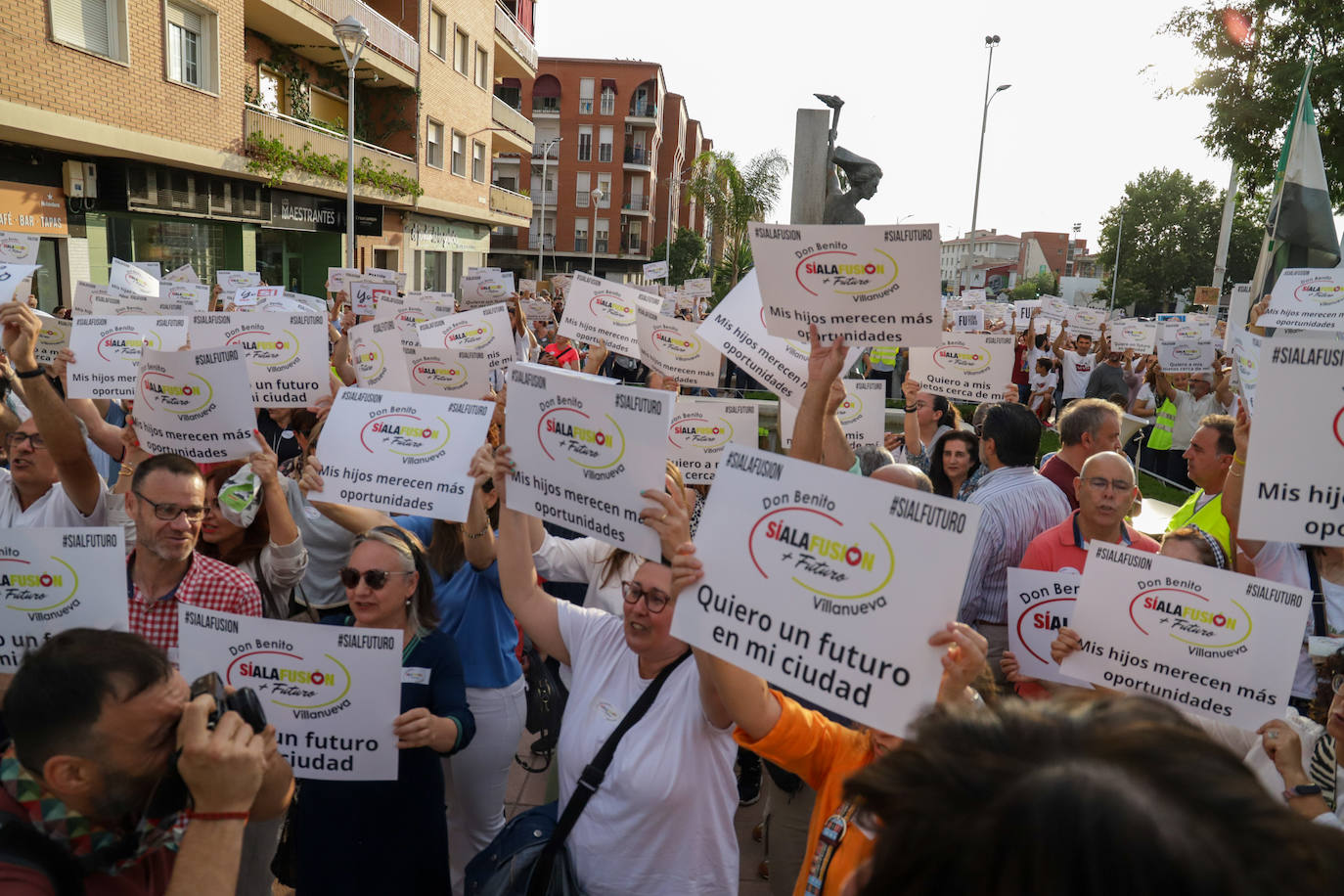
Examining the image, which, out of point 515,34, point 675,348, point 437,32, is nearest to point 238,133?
point 437,32

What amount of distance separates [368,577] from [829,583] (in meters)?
1.67

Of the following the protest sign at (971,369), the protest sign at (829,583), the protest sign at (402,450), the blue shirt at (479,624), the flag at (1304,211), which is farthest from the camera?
the flag at (1304,211)

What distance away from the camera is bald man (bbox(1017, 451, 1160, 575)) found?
372cm

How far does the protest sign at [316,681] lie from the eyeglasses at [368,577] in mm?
408

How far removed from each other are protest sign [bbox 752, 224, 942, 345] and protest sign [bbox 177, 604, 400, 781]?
6.32ft

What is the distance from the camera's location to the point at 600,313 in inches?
296

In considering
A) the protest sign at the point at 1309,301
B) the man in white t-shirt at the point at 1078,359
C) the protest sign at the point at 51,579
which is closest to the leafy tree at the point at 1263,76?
the man in white t-shirt at the point at 1078,359

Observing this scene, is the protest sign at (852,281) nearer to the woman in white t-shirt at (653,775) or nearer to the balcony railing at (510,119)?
the woman in white t-shirt at (653,775)

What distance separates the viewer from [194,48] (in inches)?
695

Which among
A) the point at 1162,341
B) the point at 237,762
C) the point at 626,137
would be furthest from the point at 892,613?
the point at 626,137

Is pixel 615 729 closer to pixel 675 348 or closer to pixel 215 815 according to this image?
pixel 215 815

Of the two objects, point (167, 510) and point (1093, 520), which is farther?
point (1093, 520)

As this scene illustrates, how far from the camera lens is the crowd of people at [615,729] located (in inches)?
31.9

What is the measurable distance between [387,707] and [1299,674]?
10.3 ft
